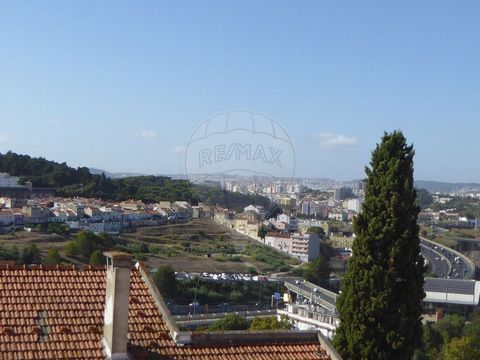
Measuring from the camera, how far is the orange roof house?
17.3 ft

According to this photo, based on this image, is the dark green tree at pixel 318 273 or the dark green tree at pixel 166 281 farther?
the dark green tree at pixel 318 273

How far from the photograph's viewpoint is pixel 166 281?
126 ft

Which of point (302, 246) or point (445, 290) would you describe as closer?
point (445, 290)

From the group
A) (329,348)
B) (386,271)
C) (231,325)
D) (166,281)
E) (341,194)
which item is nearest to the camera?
(329,348)

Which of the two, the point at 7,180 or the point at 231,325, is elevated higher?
the point at 7,180

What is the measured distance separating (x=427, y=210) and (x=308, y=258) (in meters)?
71.1

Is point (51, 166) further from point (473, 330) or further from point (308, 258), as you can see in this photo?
point (473, 330)

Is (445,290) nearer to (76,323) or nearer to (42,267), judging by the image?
(42,267)

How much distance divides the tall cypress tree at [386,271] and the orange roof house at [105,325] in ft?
7.10

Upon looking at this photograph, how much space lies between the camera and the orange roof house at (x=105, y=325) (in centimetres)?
527

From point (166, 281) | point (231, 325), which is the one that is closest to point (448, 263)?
point (166, 281)

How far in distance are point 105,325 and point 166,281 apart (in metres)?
33.5

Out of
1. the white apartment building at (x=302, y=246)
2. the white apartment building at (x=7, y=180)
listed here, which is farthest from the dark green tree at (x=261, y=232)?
the white apartment building at (x=7, y=180)

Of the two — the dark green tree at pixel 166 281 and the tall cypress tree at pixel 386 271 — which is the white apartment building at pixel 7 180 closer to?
the dark green tree at pixel 166 281
